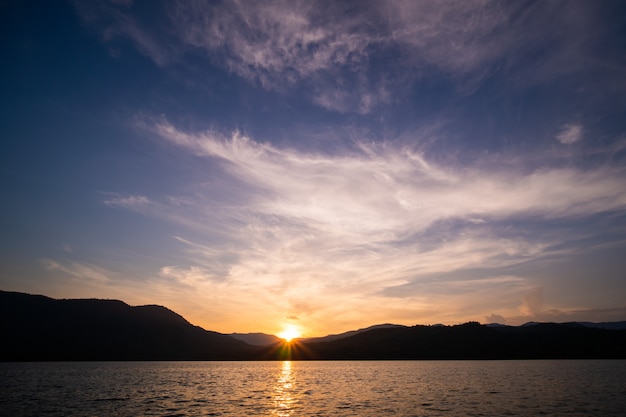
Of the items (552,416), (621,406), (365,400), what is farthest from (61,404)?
(621,406)

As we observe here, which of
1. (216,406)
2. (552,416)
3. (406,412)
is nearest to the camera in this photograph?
(552,416)

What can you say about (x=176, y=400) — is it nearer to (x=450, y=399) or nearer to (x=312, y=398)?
(x=312, y=398)

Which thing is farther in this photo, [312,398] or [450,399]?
[312,398]

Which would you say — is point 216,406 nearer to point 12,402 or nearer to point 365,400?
point 365,400

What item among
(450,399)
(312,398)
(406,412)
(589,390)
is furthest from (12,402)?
(589,390)

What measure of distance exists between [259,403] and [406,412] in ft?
93.5

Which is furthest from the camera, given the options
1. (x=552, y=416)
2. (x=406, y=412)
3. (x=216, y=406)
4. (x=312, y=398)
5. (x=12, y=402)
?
(x=312, y=398)

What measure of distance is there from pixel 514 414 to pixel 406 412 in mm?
15034

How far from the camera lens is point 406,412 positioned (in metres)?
58.4

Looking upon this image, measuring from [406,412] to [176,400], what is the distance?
4621 centimetres

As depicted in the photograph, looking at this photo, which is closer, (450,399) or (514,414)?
(514,414)

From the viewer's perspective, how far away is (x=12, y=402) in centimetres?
7338

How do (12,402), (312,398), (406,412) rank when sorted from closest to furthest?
(406,412) < (12,402) < (312,398)

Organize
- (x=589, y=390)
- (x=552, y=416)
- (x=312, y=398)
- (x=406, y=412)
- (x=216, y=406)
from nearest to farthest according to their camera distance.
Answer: (x=552, y=416) < (x=406, y=412) < (x=216, y=406) < (x=312, y=398) < (x=589, y=390)
